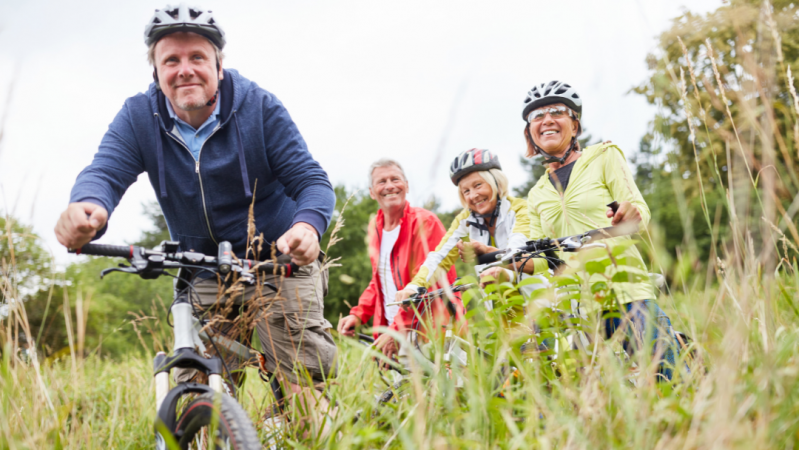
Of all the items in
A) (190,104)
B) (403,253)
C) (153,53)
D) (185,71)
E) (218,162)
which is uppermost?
(153,53)

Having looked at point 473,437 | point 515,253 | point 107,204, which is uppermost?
point 107,204

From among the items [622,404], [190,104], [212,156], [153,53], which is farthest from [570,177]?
[153,53]

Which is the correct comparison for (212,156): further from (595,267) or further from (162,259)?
(595,267)

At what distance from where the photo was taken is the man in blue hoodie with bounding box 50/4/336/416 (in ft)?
8.32

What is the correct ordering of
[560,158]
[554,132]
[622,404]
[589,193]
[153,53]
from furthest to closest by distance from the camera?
[554,132] < [560,158] < [589,193] < [153,53] < [622,404]

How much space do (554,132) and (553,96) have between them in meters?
0.24

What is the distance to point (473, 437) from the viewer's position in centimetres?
148

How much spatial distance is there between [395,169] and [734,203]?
3.43m

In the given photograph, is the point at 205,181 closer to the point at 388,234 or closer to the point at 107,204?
the point at 107,204

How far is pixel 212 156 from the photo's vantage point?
2.64m

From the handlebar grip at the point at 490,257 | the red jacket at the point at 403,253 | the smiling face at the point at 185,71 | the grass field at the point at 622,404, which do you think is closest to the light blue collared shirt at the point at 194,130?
the smiling face at the point at 185,71

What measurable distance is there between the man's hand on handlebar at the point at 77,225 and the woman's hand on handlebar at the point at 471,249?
1.51 metres

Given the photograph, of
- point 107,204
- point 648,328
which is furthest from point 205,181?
point 648,328

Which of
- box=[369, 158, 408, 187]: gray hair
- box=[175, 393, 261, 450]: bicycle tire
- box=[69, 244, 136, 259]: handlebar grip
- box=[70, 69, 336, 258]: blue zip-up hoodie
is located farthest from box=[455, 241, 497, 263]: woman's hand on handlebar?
box=[369, 158, 408, 187]: gray hair
